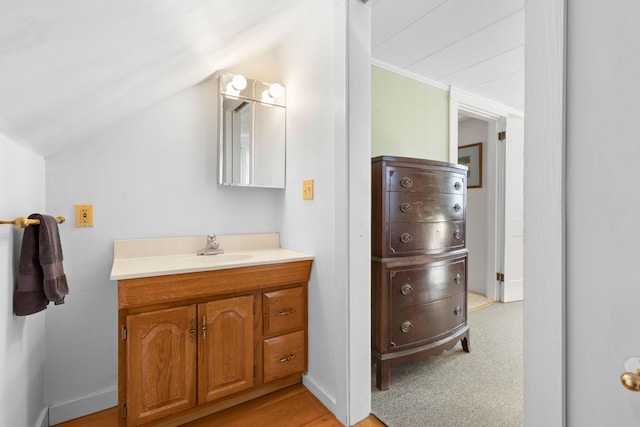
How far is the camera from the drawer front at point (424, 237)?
1874mm

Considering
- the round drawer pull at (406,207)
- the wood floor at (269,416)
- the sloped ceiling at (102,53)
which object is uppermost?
the sloped ceiling at (102,53)

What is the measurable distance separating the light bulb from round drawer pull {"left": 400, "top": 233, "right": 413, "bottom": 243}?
4.68 ft

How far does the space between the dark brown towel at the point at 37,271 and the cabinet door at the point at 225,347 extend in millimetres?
610

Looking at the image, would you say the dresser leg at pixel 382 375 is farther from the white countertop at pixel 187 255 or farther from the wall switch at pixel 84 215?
the wall switch at pixel 84 215

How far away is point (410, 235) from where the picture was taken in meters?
1.93

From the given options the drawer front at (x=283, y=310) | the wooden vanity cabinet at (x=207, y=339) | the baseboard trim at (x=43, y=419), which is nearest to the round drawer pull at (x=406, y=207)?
the wooden vanity cabinet at (x=207, y=339)

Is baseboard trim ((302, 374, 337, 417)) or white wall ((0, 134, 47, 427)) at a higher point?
white wall ((0, 134, 47, 427))

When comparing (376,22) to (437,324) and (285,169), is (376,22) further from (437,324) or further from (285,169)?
(437,324)

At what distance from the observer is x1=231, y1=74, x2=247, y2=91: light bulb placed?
6.43 ft

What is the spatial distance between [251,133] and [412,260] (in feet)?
4.57

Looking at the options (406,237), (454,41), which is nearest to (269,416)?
(406,237)

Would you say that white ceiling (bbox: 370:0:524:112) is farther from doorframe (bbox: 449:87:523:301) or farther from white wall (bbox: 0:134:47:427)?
white wall (bbox: 0:134:47:427)

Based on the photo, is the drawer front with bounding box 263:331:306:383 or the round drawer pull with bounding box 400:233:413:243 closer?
the drawer front with bounding box 263:331:306:383

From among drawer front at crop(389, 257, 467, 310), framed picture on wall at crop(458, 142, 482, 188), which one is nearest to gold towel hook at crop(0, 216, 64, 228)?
drawer front at crop(389, 257, 467, 310)
